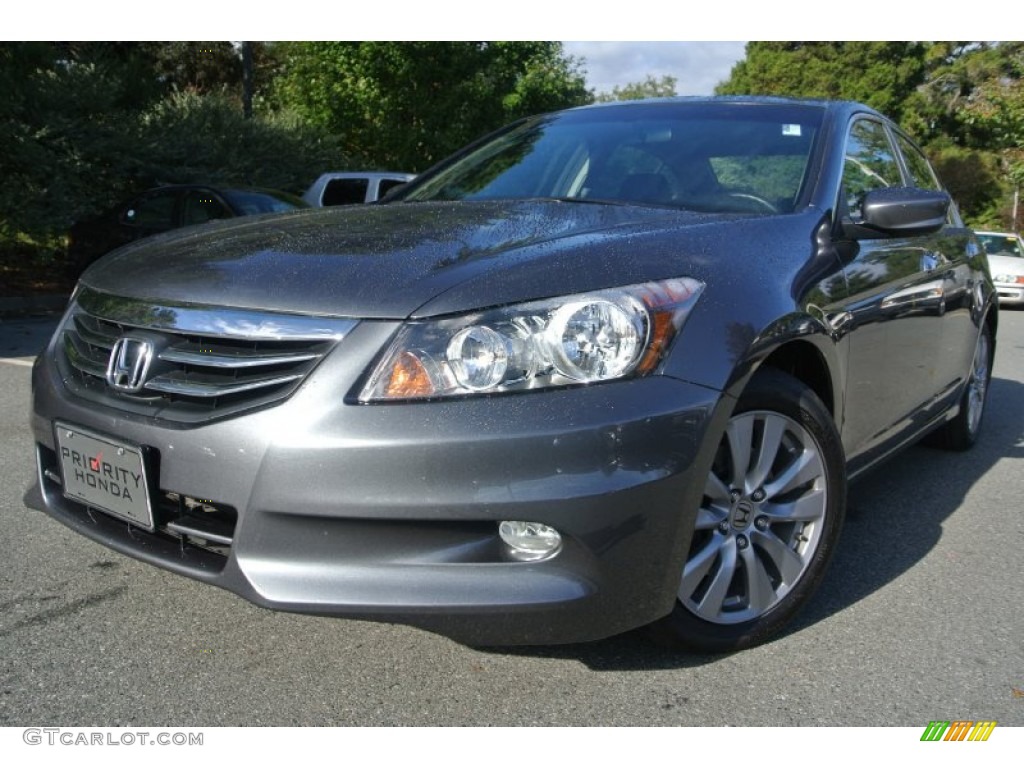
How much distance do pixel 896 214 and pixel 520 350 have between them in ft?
5.11

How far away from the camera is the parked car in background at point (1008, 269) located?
54.7 feet

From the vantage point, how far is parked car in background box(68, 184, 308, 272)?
1117 cm

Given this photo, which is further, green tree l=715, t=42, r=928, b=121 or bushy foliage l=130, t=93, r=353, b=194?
green tree l=715, t=42, r=928, b=121

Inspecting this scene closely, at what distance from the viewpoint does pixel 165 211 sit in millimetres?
11750

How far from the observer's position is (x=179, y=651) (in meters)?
2.62

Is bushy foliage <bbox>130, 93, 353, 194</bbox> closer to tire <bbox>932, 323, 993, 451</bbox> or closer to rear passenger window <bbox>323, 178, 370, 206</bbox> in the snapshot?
rear passenger window <bbox>323, 178, 370, 206</bbox>

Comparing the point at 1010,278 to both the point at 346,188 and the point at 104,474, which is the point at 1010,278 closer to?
the point at 346,188

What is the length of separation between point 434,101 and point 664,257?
19919 mm

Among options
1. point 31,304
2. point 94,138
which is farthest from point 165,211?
point 94,138

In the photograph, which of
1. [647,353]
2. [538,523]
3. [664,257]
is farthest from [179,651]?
[664,257]

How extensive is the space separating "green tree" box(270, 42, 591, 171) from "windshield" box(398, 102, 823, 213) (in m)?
17.6

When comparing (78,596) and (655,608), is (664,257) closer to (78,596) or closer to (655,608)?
(655,608)

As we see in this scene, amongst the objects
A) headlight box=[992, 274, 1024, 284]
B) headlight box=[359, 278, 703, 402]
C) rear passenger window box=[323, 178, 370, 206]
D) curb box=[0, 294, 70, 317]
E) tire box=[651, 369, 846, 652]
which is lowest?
headlight box=[992, 274, 1024, 284]
